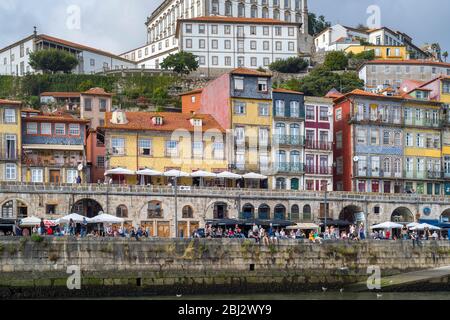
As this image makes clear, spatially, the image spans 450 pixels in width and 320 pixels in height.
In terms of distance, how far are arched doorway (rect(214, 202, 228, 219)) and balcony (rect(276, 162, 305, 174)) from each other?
285 inches

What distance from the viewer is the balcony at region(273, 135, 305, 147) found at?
6756cm

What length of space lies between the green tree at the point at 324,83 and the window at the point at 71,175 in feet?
133

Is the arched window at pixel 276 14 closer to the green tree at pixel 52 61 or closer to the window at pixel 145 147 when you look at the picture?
the green tree at pixel 52 61

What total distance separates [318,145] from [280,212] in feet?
26.9

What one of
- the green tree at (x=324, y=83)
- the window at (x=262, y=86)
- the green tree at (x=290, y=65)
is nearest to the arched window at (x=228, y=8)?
the green tree at (x=290, y=65)

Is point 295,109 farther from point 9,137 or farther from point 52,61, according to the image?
point 52,61

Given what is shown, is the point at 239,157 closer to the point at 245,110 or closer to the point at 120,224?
the point at 245,110

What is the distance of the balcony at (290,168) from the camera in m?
67.2

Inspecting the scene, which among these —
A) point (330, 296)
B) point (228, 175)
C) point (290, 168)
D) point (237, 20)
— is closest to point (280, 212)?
point (228, 175)

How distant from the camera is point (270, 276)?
4959 centimetres

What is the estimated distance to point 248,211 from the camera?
62.5 m

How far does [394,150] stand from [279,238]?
23.4 metres

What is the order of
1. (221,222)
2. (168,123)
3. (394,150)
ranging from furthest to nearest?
(394,150) < (168,123) < (221,222)
